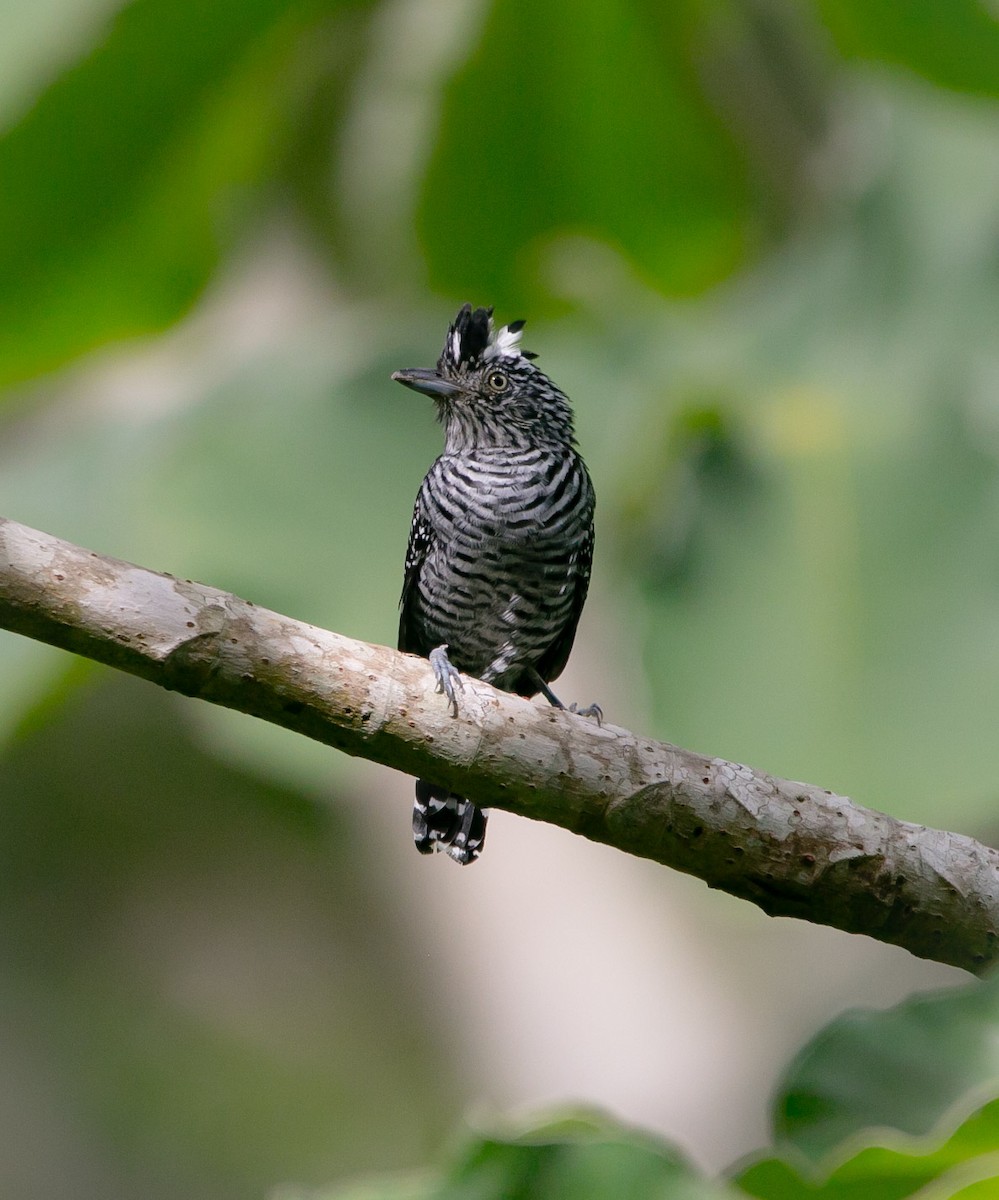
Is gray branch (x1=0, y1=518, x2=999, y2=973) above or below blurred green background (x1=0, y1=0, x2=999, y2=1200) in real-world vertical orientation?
below

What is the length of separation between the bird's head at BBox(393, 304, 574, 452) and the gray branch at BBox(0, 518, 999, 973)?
65.0 inches

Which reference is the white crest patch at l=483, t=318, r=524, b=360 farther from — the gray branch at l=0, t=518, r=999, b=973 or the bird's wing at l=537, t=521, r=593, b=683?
the gray branch at l=0, t=518, r=999, b=973

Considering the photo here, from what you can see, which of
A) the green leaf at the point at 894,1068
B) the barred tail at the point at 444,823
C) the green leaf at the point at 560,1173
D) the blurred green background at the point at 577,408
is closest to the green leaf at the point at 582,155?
the blurred green background at the point at 577,408

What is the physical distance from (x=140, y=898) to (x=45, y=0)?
13.8 feet

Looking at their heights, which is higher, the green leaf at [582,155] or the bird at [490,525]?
the green leaf at [582,155]

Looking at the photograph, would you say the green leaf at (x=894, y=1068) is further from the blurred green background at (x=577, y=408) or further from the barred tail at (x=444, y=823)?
the barred tail at (x=444, y=823)

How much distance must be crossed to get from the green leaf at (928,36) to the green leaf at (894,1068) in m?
3.03

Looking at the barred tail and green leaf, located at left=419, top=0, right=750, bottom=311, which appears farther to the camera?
green leaf, located at left=419, top=0, right=750, bottom=311

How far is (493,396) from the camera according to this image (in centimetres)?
417

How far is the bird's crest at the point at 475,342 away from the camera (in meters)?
4.13

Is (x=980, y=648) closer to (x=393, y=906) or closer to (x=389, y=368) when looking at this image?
(x=389, y=368)

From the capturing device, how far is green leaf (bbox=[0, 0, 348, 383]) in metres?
4.05

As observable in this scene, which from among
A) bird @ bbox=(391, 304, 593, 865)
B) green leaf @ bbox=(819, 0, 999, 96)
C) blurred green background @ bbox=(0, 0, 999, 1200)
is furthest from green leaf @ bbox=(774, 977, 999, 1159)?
green leaf @ bbox=(819, 0, 999, 96)

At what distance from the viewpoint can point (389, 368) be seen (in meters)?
4.03
